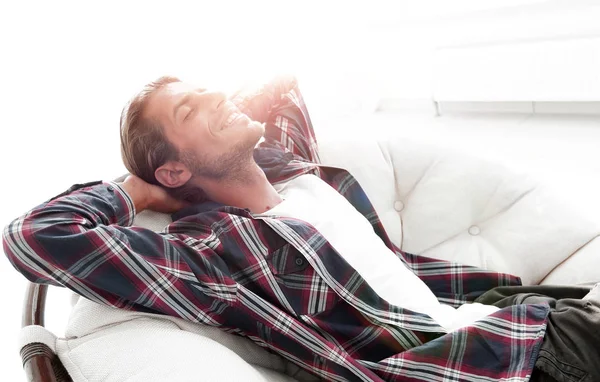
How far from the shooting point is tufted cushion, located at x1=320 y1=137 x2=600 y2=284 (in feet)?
4.41

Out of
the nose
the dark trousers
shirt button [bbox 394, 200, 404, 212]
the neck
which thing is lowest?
the dark trousers

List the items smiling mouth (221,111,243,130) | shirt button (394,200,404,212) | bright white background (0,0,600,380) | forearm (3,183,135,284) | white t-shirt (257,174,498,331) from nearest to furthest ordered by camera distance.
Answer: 1. forearm (3,183,135,284)
2. white t-shirt (257,174,498,331)
3. smiling mouth (221,111,243,130)
4. shirt button (394,200,404,212)
5. bright white background (0,0,600,380)

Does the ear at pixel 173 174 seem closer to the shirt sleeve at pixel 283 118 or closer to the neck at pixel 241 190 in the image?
the neck at pixel 241 190

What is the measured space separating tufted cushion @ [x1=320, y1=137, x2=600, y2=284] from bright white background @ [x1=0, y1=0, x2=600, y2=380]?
0.48m

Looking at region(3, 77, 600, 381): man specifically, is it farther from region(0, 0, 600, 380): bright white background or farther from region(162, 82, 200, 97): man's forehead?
region(0, 0, 600, 380): bright white background

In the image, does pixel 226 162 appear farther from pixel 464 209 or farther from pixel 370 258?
pixel 464 209

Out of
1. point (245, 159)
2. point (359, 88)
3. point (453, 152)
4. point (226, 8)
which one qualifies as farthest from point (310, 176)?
point (359, 88)

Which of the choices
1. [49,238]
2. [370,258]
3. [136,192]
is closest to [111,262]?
[49,238]

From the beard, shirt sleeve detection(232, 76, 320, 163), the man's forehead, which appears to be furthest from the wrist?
shirt sleeve detection(232, 76, 320, 163)

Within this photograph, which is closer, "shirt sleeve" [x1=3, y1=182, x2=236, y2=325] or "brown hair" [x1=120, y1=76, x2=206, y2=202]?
"shirt sleeve" [x1=3, y1=182, x2=236, y2=325]

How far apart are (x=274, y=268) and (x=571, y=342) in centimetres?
58

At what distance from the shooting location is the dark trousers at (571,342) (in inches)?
39.6

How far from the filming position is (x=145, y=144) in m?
1.28

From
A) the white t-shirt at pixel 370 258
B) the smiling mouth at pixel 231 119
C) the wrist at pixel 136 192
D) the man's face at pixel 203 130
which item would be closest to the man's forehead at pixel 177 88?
the man's face at pixel 203 130
